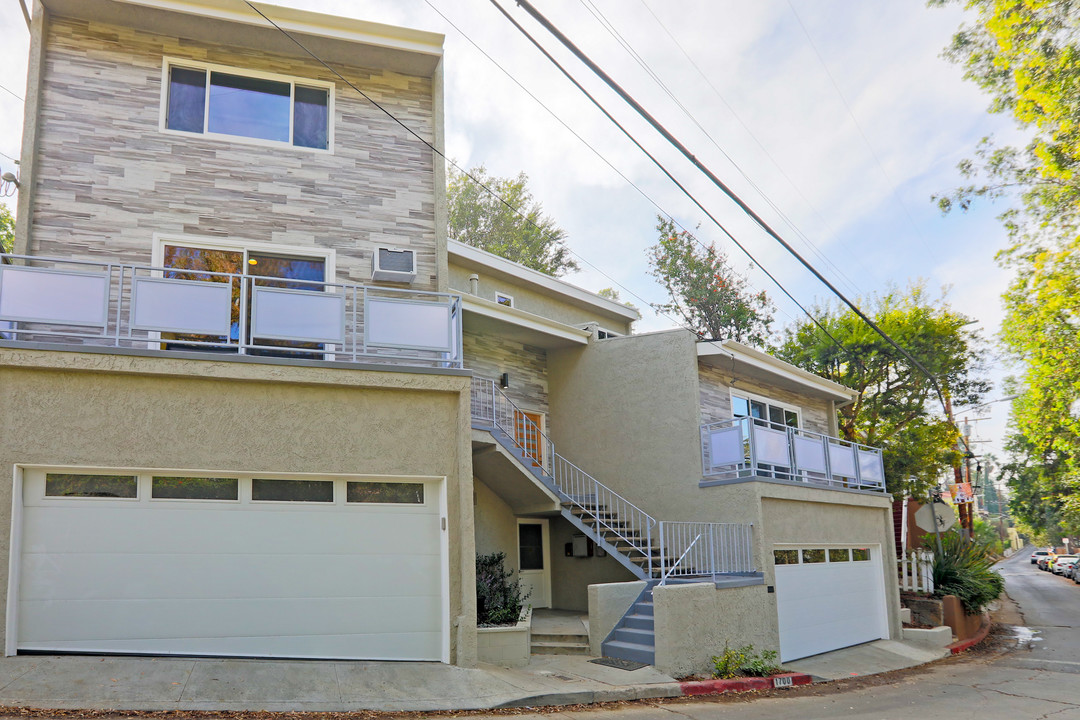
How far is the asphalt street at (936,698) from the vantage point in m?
9.79

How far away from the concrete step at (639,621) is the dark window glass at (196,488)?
6.12m

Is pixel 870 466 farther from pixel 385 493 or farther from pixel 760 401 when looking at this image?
pixel 385 493

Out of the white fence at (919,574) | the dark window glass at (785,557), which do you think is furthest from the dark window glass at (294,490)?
the white fence at (919,574)

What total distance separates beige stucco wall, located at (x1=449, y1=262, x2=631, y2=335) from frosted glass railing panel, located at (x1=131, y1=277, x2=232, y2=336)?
286 inches

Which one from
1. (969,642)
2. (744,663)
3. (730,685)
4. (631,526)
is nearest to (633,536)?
(631,526)

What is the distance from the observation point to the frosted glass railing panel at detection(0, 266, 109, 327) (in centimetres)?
898

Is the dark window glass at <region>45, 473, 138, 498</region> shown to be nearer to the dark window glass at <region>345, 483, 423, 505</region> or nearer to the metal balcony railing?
the dark window glass at <region>345, 483, 423, 505</region>

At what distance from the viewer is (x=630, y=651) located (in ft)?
38.8

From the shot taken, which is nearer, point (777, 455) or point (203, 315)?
point (203, 315)

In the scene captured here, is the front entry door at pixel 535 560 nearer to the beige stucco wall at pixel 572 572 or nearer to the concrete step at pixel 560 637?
the beige stucco wall at pixel 572 572

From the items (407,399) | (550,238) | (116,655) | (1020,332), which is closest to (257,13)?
(407,399)

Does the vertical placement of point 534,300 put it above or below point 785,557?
above

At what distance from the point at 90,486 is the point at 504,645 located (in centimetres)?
551

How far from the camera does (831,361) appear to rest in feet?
92.2
